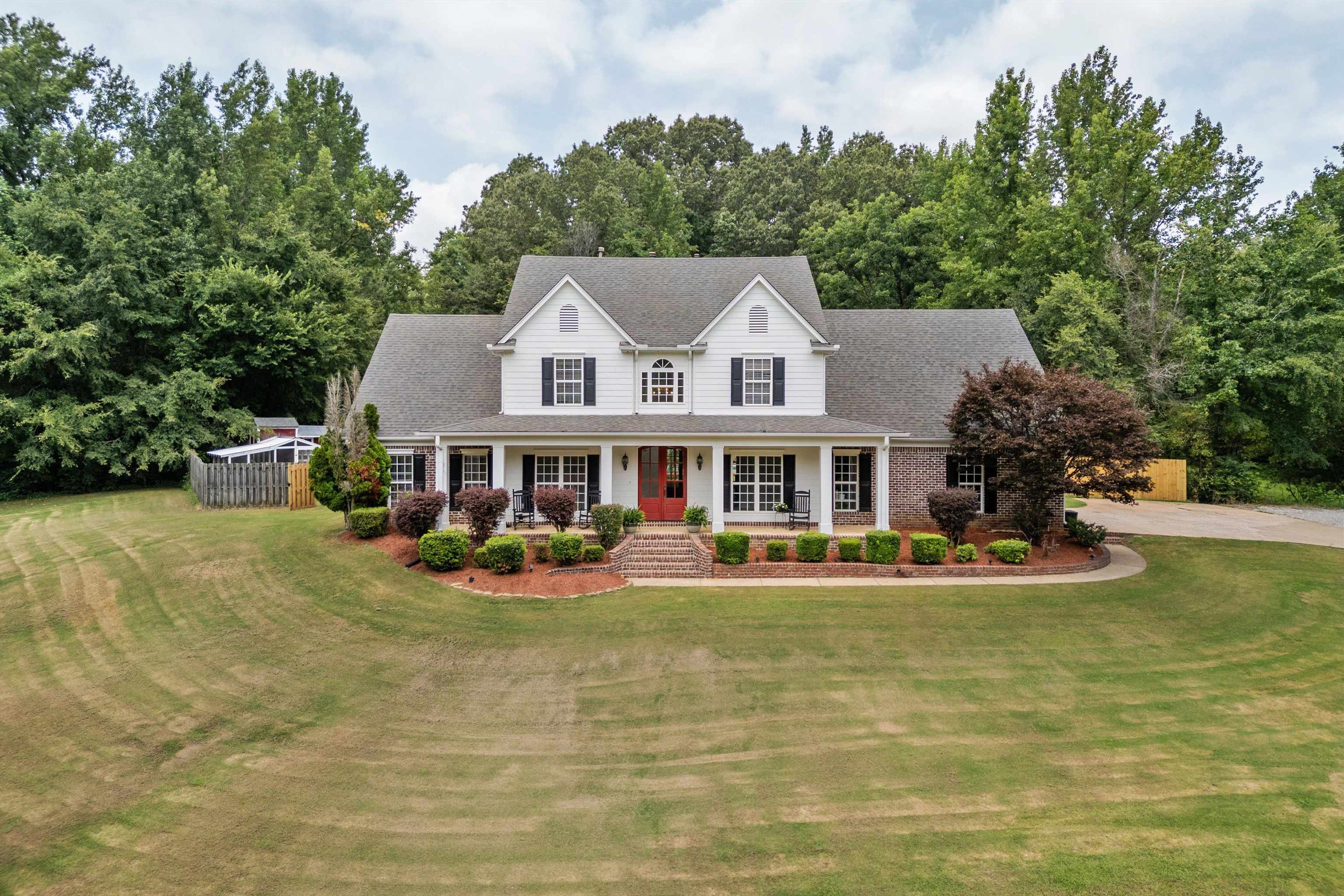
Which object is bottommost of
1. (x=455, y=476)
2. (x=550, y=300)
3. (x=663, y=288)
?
(x=455, y=476)

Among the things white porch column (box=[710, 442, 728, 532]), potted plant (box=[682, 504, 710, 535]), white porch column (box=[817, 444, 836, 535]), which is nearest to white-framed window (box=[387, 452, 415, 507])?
potted plant (box=[682, 504, 710, 535])

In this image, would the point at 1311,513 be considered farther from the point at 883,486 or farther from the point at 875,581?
the point at 875,581

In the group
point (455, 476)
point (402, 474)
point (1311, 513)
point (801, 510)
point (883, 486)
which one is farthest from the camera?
point (1311, 513)

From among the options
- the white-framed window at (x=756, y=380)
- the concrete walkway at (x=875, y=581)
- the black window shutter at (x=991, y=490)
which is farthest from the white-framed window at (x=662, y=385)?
the black window shutter at (x=991, y=490)

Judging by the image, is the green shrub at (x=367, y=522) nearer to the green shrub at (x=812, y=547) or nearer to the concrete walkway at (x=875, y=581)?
the concrete walkway at (x=875, y=581)

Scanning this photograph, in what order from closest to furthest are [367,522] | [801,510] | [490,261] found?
1. [367,522]
2. [801,510]
3. [490,261]

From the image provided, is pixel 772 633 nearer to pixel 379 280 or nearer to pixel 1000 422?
pixel 1000 422

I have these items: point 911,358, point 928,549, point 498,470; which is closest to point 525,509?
point 498,470

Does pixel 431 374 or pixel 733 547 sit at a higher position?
pixel 431 374

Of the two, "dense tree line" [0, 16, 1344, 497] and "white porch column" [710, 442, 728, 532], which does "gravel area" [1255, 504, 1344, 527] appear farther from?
"white porch column" [710, 442, 728, 532]
